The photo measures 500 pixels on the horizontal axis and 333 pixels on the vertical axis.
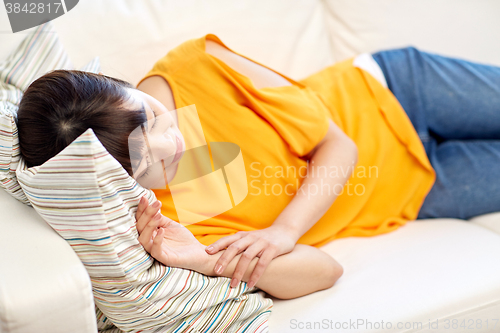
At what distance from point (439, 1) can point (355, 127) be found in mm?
570

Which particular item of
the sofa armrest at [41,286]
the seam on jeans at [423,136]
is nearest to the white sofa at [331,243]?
the sofa armrest at [41,286]

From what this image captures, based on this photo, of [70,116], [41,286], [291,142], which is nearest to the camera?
[41,286]

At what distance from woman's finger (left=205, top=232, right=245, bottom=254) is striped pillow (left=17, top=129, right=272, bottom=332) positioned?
0.04 meters

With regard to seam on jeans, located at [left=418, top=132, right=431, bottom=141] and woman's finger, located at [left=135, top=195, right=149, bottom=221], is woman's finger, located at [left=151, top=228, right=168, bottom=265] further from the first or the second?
seam on jeans, located at [left=418, top=132, right=431, bottom=141]

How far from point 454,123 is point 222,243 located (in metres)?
0.76

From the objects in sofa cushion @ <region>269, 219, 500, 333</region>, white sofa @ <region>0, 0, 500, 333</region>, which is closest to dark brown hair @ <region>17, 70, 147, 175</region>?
white sofa @ <region>0, 0, 500, 333</region>

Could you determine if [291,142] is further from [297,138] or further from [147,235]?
[147,235]

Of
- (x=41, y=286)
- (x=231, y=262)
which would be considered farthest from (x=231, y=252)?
(x=41, y=286)

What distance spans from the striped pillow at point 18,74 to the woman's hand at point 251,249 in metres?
0.32

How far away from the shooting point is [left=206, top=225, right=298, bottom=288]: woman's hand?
622 mm

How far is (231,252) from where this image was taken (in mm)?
627

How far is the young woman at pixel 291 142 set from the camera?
0.56m

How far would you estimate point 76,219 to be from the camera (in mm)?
481

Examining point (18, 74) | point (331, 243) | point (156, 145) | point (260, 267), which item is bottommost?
point (331, 243)
